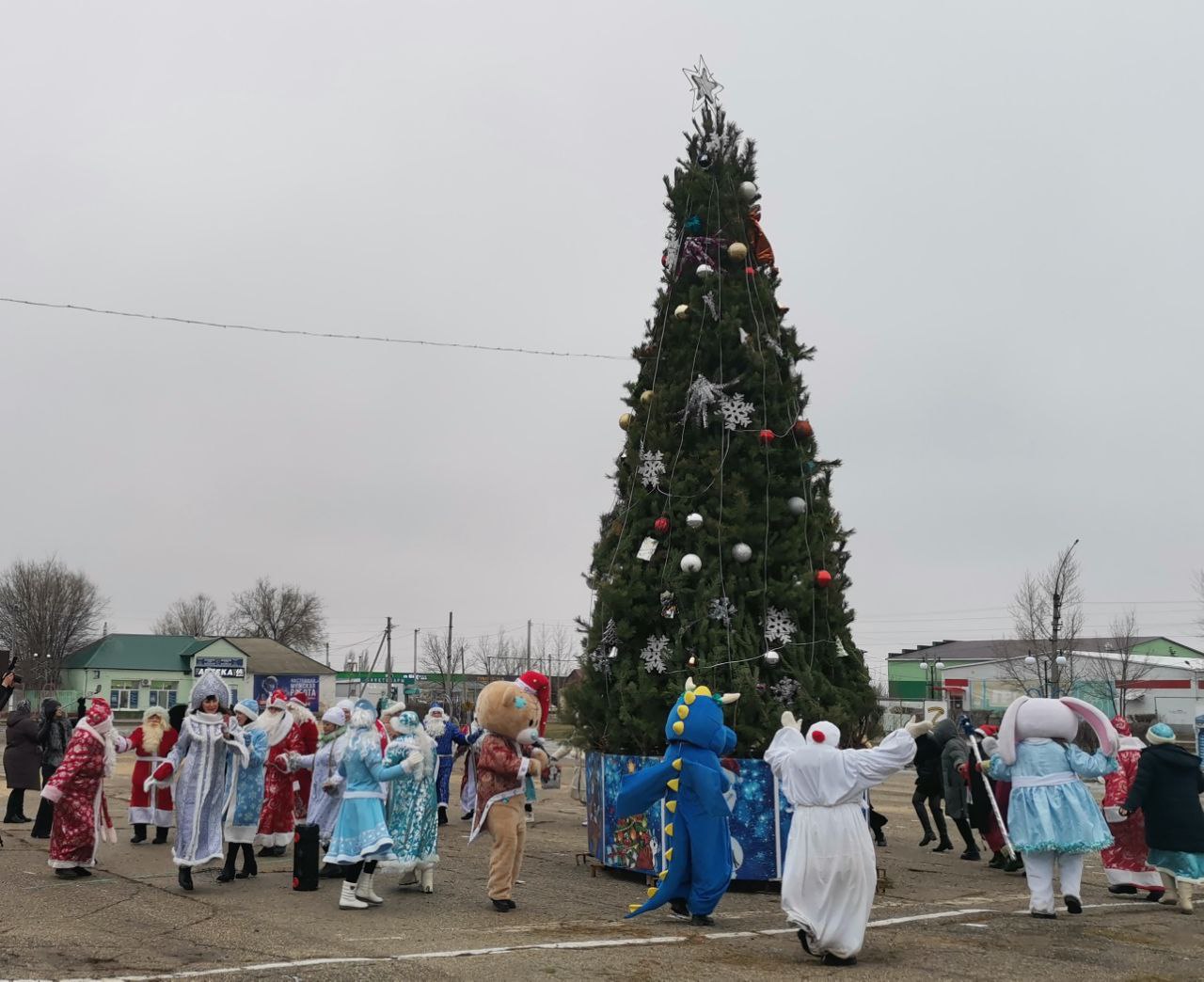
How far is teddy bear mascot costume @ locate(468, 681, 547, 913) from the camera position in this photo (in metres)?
8.90

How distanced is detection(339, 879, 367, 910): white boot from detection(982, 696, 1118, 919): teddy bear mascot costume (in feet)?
17.1

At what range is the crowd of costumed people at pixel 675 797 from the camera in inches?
290

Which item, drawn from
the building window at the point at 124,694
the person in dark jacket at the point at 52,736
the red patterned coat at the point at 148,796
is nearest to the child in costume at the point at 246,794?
the red patterned coat at the point at 148,796

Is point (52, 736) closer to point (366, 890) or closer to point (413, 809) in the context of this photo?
point (413, 809)

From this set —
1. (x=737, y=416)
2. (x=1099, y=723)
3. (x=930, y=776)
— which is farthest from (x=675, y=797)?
(x=930, y=776)

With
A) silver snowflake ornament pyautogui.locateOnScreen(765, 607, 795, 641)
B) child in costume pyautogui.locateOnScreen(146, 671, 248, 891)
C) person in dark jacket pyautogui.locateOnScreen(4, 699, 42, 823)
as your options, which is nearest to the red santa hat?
silver snowflake ornament pyautogui.locateOnScreen(765, 607, 795, 641)

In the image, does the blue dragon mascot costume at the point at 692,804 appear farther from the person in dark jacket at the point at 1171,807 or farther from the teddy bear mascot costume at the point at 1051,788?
the person in dark jacket at the point at 1171,807

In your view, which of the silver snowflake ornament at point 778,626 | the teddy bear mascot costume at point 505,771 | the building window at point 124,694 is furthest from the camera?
the building window at point 124,694

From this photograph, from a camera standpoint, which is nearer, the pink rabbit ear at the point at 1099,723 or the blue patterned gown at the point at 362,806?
the blue patterned gown at the point at 362,806

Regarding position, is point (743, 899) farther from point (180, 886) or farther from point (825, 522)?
point (180, 886)

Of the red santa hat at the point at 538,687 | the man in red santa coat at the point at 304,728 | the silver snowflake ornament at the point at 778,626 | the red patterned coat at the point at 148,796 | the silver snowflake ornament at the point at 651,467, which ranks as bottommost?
the red patterned coat at the point at 148,796

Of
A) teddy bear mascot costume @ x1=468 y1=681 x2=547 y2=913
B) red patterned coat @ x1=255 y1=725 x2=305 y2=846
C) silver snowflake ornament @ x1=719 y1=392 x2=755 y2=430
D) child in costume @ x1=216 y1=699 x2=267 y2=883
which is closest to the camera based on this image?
teddy bear mascot costume @ x1=468 y1=681 x2=547 y2=913

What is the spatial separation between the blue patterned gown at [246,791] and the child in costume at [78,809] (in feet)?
3.62

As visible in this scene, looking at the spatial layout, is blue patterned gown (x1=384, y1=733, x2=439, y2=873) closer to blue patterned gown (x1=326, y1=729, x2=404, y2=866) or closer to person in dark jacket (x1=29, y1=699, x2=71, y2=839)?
blue patterned gown (x1=326, y1=729, x2=404, y2=866)
